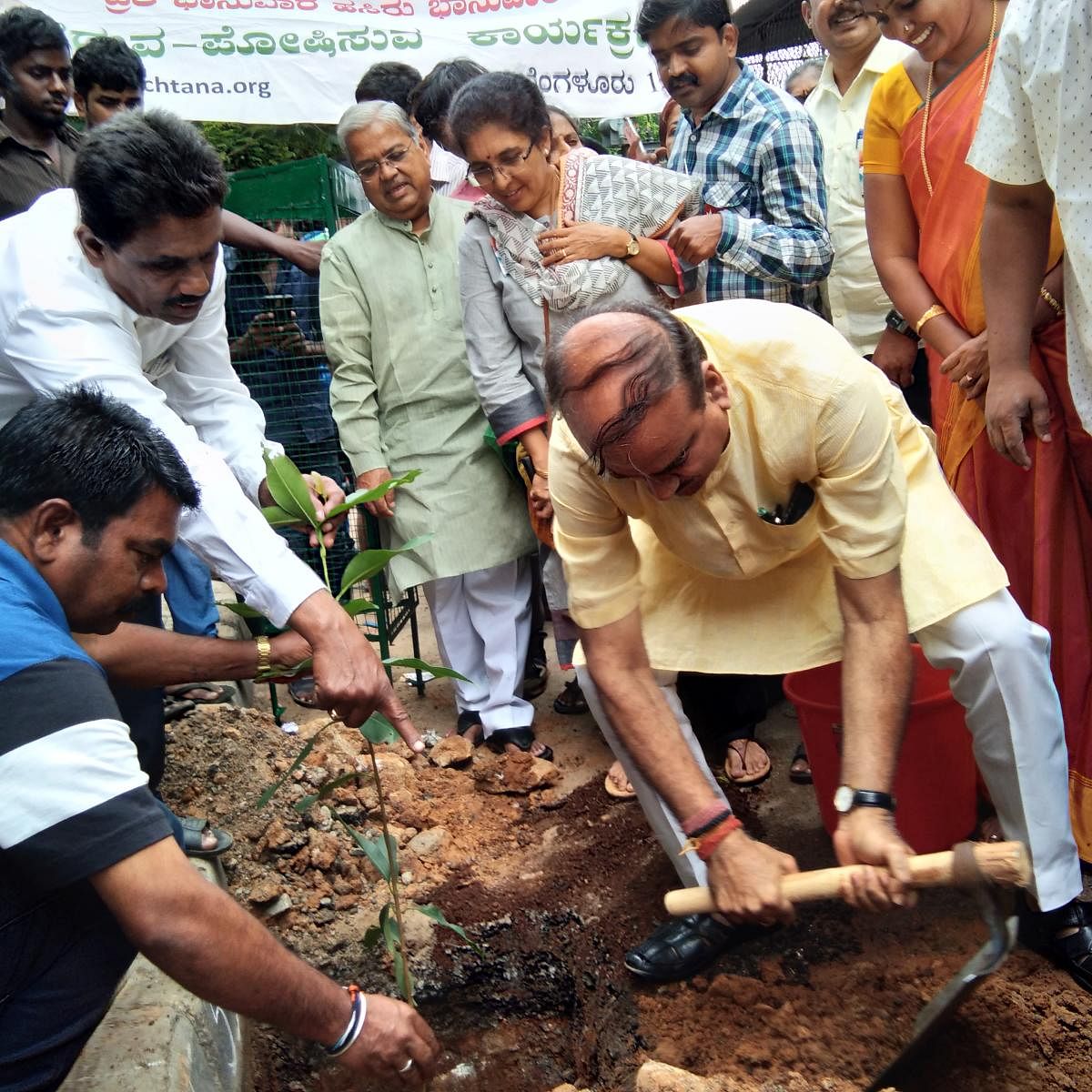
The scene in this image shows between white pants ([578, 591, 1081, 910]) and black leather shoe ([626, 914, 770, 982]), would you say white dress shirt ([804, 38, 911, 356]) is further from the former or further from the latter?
black leather shoe ([626, 914, 770, 982])

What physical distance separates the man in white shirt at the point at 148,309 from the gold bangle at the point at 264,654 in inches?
3.9

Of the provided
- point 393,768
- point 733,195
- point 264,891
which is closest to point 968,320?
point 733,195

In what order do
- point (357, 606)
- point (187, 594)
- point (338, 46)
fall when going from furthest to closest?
point (338, 46), point (187, 594), point (357, 606)

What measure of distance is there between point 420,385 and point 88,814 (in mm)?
2497

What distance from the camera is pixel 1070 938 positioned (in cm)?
235

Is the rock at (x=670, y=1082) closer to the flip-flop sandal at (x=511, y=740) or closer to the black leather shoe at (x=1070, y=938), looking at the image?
the black leather shoe at (x=1070, y=938)

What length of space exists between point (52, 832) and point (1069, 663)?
7.25 ft

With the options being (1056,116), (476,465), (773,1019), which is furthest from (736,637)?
(476,465)

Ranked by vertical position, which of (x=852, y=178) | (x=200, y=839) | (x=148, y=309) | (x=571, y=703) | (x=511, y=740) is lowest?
(x=571, y=703)

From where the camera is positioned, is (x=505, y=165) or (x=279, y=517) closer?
(x=279, y=517)

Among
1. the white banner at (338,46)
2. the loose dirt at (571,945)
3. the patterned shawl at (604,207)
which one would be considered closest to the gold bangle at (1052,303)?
the patterned shawl at (604,207)

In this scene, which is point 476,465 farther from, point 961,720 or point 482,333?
point 961,720

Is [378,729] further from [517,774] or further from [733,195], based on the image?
[733,195]

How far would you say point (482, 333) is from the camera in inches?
138
